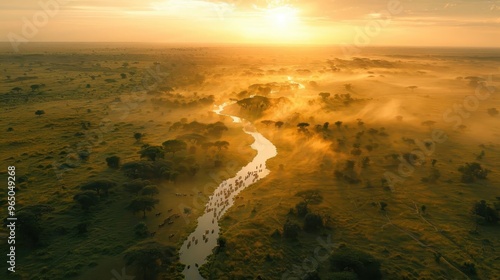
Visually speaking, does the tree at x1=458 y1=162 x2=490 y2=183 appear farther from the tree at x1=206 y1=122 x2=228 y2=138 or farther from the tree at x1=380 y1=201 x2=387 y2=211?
the tree at x1=206 y1=122 x2=228 y2=138

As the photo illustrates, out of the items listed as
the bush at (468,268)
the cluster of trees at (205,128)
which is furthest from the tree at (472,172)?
the cluster of trees at (205,128)

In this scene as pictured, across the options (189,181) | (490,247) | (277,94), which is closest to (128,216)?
(189,181)

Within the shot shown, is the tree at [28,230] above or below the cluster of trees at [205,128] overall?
below

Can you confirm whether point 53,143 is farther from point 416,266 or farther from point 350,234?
point 416,266

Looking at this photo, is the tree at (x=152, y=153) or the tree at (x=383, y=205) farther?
the tree at (x=152, y=153)

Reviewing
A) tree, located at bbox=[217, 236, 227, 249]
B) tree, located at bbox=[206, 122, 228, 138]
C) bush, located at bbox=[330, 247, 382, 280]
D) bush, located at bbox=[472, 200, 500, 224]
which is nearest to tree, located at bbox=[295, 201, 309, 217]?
bush, located at bbox=[330, 247, 382, 280]

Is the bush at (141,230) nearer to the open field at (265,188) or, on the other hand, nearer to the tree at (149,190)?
the open field at (265,188)
